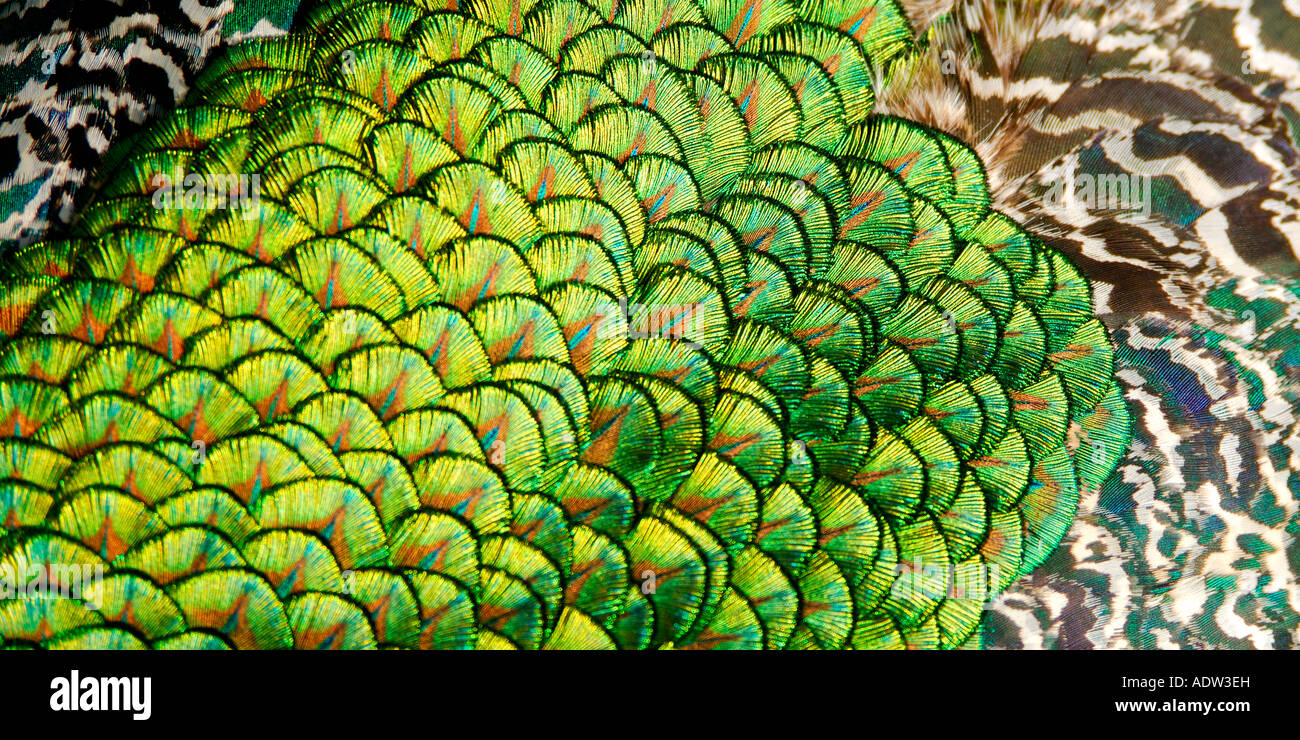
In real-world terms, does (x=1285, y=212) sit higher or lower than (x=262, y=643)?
higher

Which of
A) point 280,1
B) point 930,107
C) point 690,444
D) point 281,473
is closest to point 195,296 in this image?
point 281,473

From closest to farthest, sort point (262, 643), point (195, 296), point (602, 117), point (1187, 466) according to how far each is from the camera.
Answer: point (262, 643), point (195, 296), point (602, 117), point (1187, 466)

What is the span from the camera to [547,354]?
4.17 feet

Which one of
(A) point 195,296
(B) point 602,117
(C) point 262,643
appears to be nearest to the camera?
(C) point 262,643

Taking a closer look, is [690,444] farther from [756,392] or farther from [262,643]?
[262,643]

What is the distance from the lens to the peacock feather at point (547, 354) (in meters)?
1.16

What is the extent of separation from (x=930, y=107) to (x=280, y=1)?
1091 mm

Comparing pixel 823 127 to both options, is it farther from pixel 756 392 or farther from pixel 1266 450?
pixel 1266 450

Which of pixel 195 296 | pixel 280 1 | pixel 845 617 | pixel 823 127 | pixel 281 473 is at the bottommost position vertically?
pixel 845 617

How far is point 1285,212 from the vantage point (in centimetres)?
151

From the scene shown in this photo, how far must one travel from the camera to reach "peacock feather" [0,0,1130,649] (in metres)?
1.16

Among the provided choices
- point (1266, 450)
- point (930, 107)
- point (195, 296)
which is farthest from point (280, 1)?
point (1266, 450)

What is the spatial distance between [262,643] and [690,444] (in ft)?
1.97

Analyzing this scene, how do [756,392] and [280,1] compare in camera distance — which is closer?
[756,392]
